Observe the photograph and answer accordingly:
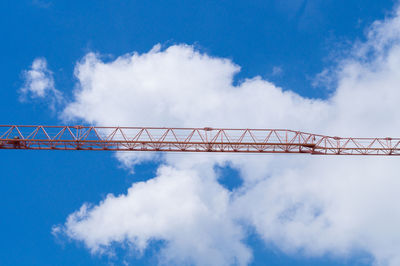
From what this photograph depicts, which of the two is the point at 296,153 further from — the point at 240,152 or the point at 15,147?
the point at 15,147

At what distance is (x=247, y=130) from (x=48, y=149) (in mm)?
30153

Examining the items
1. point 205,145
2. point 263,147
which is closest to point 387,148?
point 263,147

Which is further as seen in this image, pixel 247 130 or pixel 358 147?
pixel 358 147

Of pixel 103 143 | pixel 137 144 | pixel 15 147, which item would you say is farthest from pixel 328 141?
pixel 15 147

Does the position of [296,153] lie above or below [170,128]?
below

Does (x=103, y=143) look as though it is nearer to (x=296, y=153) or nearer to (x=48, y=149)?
(x=48, y=149)

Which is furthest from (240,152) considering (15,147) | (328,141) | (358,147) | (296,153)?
(15,147)

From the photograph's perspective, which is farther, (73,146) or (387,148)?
(387,148)

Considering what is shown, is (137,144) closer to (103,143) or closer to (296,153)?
(103,143)

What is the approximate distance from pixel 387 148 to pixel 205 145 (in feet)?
97.9

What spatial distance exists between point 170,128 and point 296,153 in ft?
64.7

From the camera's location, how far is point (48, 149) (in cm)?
7588

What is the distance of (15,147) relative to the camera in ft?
250

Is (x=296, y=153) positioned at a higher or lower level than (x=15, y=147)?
lower
